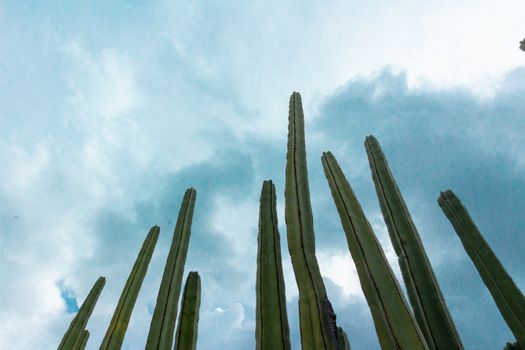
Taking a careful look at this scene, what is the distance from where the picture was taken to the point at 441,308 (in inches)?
76.2

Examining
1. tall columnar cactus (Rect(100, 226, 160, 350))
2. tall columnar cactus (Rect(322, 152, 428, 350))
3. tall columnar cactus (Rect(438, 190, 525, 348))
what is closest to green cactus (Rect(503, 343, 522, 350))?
tall columnar cactus (Rect(438, 190, 525, 348))

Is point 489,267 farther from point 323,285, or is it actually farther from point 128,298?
point 128,298

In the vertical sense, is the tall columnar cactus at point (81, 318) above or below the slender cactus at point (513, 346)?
above

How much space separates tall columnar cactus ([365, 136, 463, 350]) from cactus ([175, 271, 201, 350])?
1152 mm

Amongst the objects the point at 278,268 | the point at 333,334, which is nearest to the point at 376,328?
the point at 333,334

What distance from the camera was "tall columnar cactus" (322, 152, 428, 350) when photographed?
52.2 inches

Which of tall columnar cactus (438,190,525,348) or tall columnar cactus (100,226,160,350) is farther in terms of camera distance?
tall columnar cactus (100,226,160,350)

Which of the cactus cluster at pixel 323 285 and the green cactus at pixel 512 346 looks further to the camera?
the green cactus at pixel 512 346

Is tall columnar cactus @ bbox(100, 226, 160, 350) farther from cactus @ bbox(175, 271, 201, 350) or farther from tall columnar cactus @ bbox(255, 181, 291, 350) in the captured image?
tall columnar cactus @ bbox(255, 181, 291, 350)

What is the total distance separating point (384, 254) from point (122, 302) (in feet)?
7.79

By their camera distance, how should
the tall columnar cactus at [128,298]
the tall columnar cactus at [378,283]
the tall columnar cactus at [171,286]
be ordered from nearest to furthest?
the tall columnar cactus at [378,283] → the tall columnar cactus at [171,286] → the tall columnar cactus at [128,298]

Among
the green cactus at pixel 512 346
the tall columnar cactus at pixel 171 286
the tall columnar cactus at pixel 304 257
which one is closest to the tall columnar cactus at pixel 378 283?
the tall columnar cactus at pixel 304 257

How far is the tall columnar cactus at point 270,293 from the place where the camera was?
1.83m

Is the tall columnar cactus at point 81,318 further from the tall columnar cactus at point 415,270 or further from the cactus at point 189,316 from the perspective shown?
the tall columnar cactus at point 415,270
